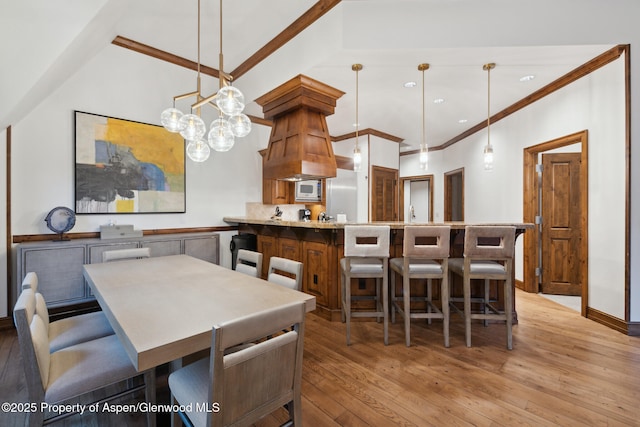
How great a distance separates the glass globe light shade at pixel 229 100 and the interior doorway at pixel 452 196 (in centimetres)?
580

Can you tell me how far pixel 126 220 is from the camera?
12.3 ft

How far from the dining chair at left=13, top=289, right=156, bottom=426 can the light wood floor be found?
490mm

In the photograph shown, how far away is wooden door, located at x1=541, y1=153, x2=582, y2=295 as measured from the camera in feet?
13.3

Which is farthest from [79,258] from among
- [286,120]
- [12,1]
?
[286,120]

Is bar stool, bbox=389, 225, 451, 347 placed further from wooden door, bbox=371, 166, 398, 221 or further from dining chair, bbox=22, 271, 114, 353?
wooden door, bbox=371, 166, 398, 221

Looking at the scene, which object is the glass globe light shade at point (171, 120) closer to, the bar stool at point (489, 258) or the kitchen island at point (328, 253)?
the kitchen island at point (328, 253)

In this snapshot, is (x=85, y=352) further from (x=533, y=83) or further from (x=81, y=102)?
(x=533, y=83)

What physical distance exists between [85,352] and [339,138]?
228 inches

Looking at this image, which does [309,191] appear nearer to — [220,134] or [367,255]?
[367,255]

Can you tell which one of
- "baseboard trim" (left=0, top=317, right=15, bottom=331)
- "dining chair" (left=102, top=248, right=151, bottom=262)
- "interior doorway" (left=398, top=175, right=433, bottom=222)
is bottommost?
"baseboard trim" (left=0, top=317, right=15, bottom=331)

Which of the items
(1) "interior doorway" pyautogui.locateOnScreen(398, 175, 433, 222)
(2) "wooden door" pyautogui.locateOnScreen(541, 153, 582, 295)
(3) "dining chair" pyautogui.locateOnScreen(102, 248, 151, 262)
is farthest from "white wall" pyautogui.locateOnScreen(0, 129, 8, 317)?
(1) "interior doorway" pyautogui.locateOnScreen(398, 175, 433, 222)

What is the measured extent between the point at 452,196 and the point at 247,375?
696 centimetres

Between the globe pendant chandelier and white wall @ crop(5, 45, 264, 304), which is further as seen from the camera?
white wall @ crop(5, 45, 264, 304)

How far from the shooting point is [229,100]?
1.83 metres
